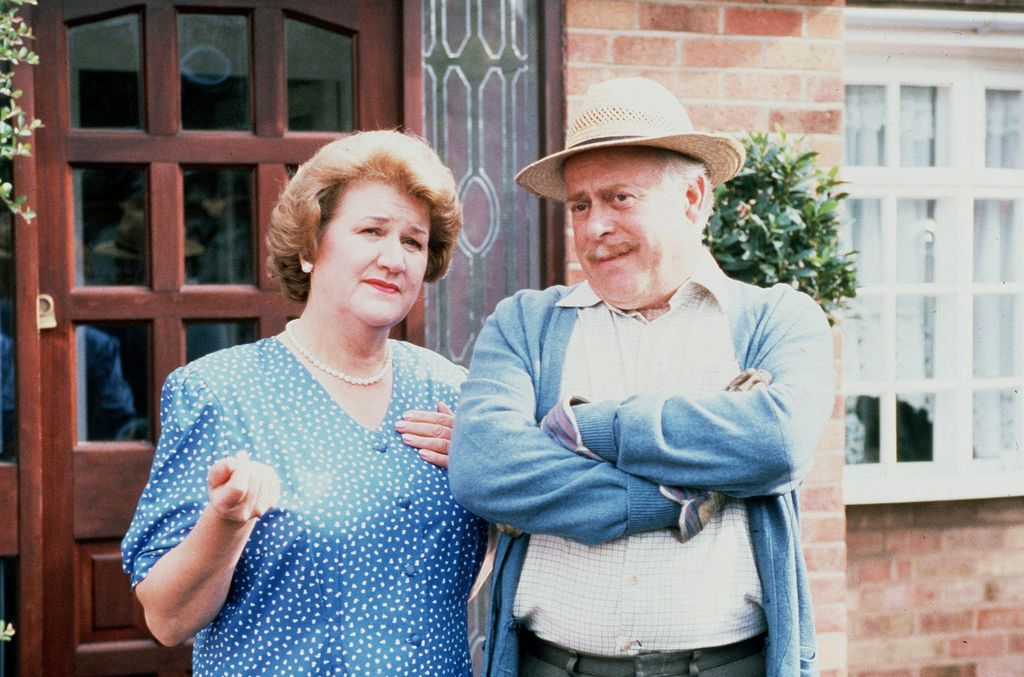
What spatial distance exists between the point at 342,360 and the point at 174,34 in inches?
75.7

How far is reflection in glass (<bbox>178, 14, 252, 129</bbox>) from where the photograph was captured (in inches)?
152

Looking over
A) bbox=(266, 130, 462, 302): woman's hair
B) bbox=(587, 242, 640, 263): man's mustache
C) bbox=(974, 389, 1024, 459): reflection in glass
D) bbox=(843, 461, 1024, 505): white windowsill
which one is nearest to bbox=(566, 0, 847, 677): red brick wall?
bbox=(843, 461, 1024, 505): white windowsill

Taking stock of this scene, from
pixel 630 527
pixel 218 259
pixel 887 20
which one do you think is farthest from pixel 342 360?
pixel 887 20

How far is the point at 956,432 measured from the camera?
491 centimetres

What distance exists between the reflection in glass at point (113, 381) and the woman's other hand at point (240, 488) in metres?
2.08

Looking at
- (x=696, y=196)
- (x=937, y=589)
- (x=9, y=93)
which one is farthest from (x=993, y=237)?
(x=9, y=93)

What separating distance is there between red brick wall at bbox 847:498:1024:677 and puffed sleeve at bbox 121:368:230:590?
10.3 ft

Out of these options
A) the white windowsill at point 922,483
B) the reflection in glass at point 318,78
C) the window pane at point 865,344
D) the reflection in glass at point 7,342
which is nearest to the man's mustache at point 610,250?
the reflection in glass at point 318,78

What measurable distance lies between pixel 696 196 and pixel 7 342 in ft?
8.05

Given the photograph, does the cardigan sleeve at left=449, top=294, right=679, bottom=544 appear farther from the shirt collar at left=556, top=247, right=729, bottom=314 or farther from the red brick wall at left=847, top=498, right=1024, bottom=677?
the red brick wall at left=847, top=498, right=1024, bottom=677

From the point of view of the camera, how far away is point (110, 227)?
3.86 m

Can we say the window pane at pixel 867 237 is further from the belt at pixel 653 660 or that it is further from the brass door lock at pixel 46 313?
the brass door lock at pixel 46 313

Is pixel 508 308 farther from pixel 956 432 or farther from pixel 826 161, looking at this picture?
pixel 956 432

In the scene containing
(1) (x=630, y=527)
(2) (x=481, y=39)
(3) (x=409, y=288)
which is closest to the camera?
(1) (x=630, y=527)
